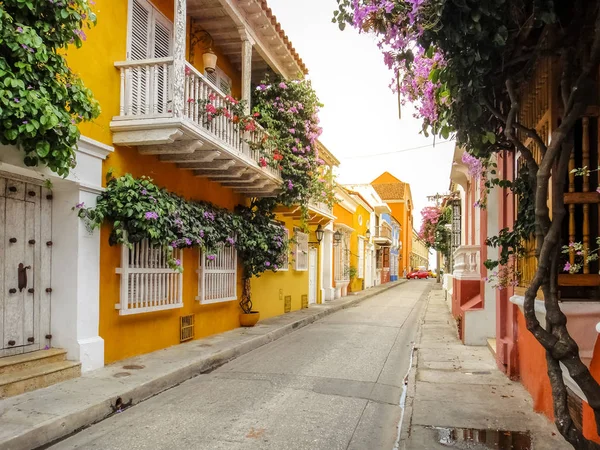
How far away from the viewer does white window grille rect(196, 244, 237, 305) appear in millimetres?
9992

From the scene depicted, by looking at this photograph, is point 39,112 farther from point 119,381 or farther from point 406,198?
point 406,198

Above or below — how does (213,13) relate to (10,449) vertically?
above

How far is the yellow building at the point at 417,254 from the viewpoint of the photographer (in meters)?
75.8

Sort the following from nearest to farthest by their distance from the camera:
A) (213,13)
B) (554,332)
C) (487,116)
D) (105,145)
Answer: (554,332) → (487,116) → (105,145) → (213,13)

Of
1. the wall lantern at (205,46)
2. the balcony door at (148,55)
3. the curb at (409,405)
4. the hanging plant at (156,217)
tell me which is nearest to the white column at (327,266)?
the hanging plant at (156,217)

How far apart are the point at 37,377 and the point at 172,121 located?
3.73 m

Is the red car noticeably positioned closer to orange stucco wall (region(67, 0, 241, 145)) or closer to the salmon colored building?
the salmon colored building

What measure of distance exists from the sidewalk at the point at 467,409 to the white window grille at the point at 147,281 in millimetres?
4154

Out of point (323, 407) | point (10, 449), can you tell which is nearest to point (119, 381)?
point (10, 449)

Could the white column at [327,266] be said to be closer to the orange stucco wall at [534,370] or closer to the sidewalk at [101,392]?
the sidewalk at [101,392]

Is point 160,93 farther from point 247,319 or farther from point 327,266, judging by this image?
point 327,266

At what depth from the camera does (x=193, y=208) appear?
8.82m

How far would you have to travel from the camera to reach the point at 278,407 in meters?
5.91

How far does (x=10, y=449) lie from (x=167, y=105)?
16.0 feet
